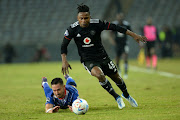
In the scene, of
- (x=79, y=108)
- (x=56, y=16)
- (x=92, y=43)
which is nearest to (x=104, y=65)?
(x=92, y=43)

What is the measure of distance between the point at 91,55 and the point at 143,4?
1173 inches

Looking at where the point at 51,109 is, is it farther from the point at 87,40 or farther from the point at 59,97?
the point at 87,40

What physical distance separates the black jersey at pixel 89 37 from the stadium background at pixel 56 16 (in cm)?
2454

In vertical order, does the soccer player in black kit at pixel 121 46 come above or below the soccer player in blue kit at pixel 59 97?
above

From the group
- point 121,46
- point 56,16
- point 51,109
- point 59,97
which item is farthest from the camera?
point 56,16

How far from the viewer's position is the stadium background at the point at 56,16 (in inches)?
1313

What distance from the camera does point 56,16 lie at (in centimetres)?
3519

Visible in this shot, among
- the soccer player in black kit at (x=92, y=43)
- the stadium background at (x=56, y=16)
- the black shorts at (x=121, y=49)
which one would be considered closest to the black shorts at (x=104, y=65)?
the soccer player in black kit at (x=92, y=43)

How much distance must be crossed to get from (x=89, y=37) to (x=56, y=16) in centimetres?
2811

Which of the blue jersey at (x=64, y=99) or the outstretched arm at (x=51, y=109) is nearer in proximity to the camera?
the outstretched arm at (x=51, y=109)

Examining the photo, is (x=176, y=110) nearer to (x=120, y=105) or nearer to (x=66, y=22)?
(x=120, y=105)

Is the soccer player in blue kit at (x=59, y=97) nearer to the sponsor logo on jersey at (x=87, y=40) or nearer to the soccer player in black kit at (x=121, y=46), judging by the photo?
the sponsor logo on jersey at (x=87, y=40)

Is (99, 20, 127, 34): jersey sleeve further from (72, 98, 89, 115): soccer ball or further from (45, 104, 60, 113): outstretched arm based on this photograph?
(45, 104, 60, 113): outstretched arm

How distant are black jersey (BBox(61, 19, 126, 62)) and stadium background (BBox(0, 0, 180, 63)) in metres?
24.5
